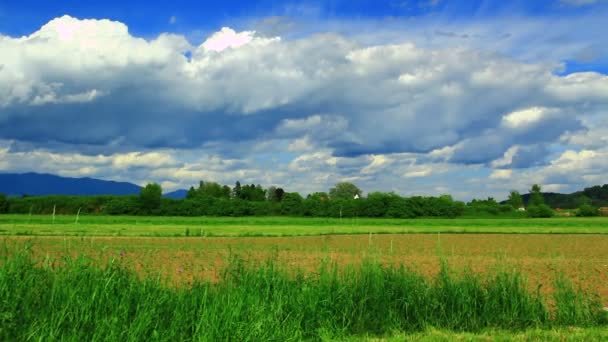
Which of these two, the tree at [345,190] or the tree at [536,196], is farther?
the tree at [345,190]

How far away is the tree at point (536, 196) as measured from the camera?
5413 inches

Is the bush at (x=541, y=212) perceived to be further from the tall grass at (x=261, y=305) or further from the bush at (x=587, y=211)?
the tall grass at (x=261, y=305)

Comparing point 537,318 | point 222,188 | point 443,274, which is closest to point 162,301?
point 443,274

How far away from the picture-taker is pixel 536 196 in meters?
141

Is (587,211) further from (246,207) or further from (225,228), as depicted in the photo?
(225,228)

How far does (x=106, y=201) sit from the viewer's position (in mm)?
104188

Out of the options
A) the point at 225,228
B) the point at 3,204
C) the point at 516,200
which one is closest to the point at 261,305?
the point at 225,228

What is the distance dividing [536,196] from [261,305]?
146 m

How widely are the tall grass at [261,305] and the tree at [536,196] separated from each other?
136218mm

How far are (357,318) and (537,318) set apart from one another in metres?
3.32

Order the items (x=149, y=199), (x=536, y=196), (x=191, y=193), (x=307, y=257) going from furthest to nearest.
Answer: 1. (x=536, y=196)
2. (x=191, y=193)
3. (x=149, y=199)
4. (x=307, y=257)

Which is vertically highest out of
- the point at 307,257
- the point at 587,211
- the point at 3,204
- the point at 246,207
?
the point at 587,211

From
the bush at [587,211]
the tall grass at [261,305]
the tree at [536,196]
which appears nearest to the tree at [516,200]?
the tree at [536,196]

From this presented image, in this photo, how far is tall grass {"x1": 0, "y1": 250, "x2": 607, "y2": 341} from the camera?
21.9 feet
